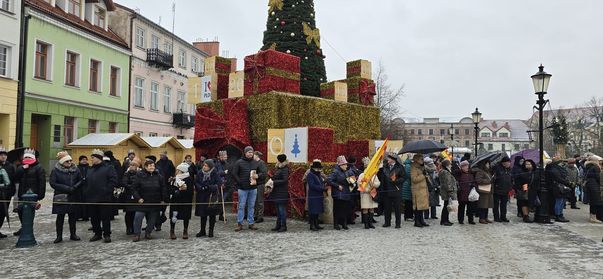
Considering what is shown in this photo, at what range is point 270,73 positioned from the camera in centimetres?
1194

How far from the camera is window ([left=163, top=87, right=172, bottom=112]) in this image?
3297cm

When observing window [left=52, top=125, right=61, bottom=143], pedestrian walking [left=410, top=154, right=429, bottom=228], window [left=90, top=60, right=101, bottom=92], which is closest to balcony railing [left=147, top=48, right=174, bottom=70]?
window [left=90, top=60, right=101, bottom=92]

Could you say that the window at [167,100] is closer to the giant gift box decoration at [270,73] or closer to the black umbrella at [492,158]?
the giant gift box decoration at [270,73]

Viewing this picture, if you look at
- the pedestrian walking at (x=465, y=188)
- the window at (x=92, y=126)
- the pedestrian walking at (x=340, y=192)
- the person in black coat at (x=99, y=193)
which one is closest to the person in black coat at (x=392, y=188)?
the pedestrian walking at (x=340, y=192)

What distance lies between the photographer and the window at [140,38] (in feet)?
94.9

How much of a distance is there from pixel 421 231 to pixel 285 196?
297cm

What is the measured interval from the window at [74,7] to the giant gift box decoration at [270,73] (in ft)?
51.6

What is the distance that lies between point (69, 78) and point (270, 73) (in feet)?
51.5

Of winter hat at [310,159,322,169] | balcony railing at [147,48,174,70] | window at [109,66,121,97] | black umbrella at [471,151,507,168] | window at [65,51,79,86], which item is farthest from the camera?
balcony railing at [147,48,174,70]

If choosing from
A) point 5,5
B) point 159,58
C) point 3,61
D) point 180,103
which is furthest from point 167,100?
point 5,5

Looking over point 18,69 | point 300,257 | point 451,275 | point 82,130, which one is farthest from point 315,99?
point 82,130

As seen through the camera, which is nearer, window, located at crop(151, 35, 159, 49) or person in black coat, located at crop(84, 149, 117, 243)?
person in black coat, located at crop(84, 149, 117, 243)

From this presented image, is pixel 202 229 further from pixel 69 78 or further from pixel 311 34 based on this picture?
pixel 69 78

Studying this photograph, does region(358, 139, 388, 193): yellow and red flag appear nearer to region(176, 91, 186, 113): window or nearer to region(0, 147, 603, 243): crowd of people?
region(0, 147, 603, 243): crowd of people
